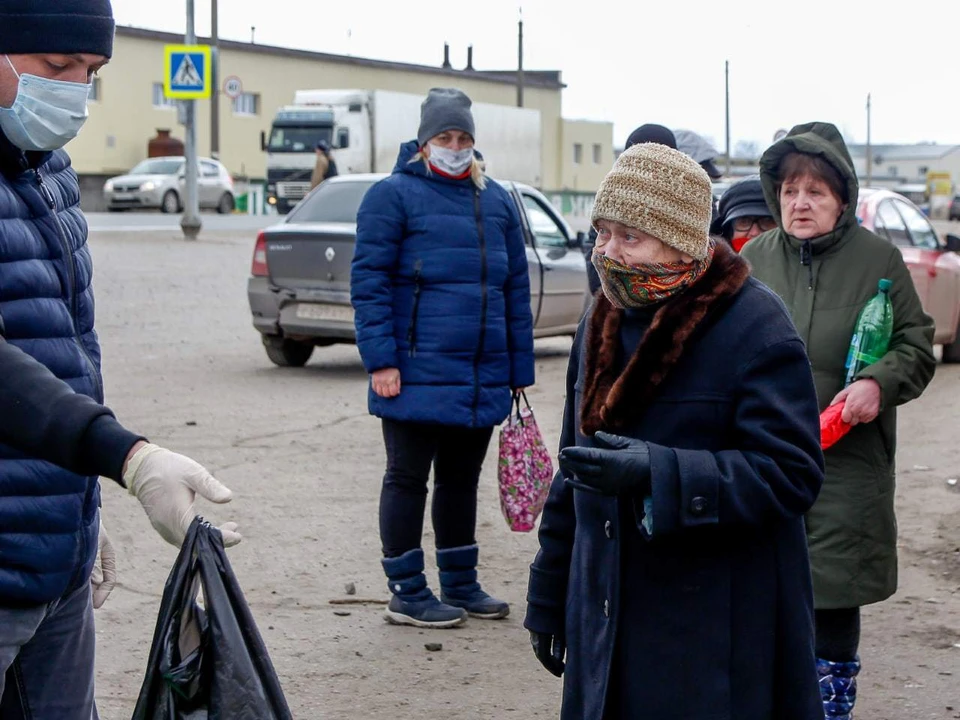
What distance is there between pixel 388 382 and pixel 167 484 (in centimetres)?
327

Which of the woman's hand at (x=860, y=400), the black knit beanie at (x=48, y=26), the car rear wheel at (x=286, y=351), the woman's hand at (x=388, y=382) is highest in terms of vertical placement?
the black knit beanie at (x=48, y=26)

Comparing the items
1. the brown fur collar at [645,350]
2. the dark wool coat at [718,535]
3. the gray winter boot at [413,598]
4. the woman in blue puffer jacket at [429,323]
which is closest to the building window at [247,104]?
the woman in blue puffer jacket at [429,323]

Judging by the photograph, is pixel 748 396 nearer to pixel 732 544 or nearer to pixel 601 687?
pixel 732 544

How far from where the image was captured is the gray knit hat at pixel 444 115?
228 inches

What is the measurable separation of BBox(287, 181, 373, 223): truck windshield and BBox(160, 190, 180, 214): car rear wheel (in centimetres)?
2872

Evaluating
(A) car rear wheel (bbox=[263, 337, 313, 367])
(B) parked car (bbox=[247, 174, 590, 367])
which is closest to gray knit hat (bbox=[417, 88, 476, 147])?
(B) parked car (bbox=[247, 174, 590, 367])

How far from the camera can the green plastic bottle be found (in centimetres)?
430

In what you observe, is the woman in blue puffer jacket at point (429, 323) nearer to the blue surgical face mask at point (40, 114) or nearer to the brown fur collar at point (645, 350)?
the brown fur collar at point (645, 350)

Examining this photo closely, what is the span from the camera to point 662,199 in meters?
3.00

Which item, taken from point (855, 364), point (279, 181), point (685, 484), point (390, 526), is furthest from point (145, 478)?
point (279, 181)

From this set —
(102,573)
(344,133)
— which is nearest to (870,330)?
Answer: (102,573)

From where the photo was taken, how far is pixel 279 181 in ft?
138

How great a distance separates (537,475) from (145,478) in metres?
3.54

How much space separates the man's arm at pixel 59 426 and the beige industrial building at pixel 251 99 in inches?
1591
